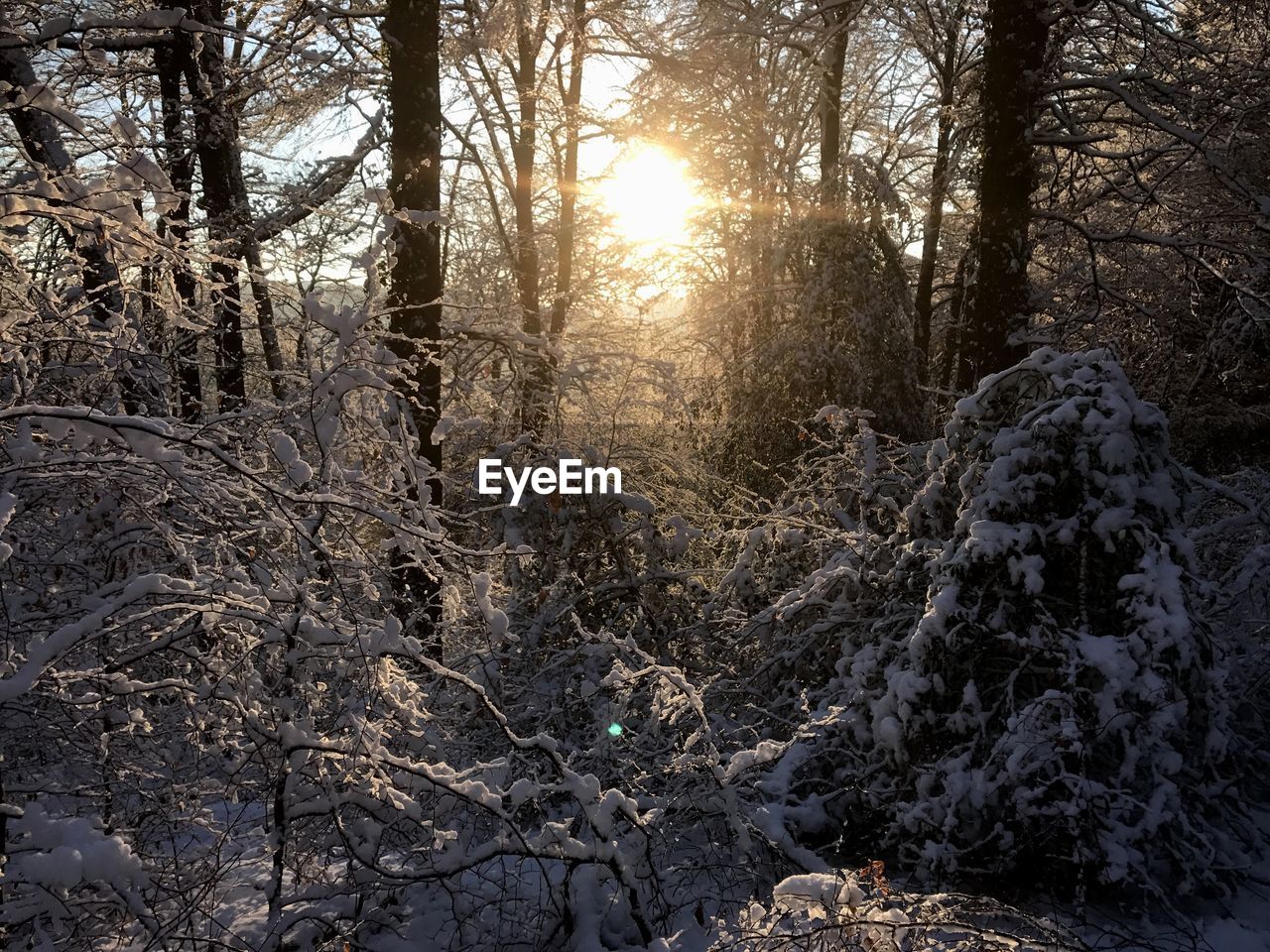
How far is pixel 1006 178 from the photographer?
23.7ft

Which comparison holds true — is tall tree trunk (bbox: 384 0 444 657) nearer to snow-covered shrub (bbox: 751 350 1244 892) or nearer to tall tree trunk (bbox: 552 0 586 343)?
snow-covered shrub (bbox: 751 350 1244 892)

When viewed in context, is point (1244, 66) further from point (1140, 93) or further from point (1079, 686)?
point (1079, 686)

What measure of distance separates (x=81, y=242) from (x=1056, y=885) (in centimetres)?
456

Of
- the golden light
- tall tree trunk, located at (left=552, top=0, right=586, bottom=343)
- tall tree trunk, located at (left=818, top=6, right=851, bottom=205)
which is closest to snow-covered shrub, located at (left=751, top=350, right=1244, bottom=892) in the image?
tall tree trunk, located at (left=552, top=0, right=586, bottom=343)

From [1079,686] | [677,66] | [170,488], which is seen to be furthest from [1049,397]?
[677,66]

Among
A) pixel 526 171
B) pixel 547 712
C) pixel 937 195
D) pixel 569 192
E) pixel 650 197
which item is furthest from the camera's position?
pixel 937 195

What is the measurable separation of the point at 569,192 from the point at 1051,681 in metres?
11.4

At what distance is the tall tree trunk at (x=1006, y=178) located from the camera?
7.11 meters

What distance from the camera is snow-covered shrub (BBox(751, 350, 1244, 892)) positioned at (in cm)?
397

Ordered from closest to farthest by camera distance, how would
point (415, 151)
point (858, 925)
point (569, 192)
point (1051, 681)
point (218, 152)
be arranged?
point (858, 925) < point (1051, 681) < point (415, 151) < point (218, 152) < point (569, 192)

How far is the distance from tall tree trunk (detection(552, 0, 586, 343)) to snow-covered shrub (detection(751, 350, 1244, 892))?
915 centimetres

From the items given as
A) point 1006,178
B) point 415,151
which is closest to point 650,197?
point 1006,178

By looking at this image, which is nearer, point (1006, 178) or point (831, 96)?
point (1006, 178)

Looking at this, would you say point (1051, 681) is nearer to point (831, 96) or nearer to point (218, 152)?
point (218, 152)
